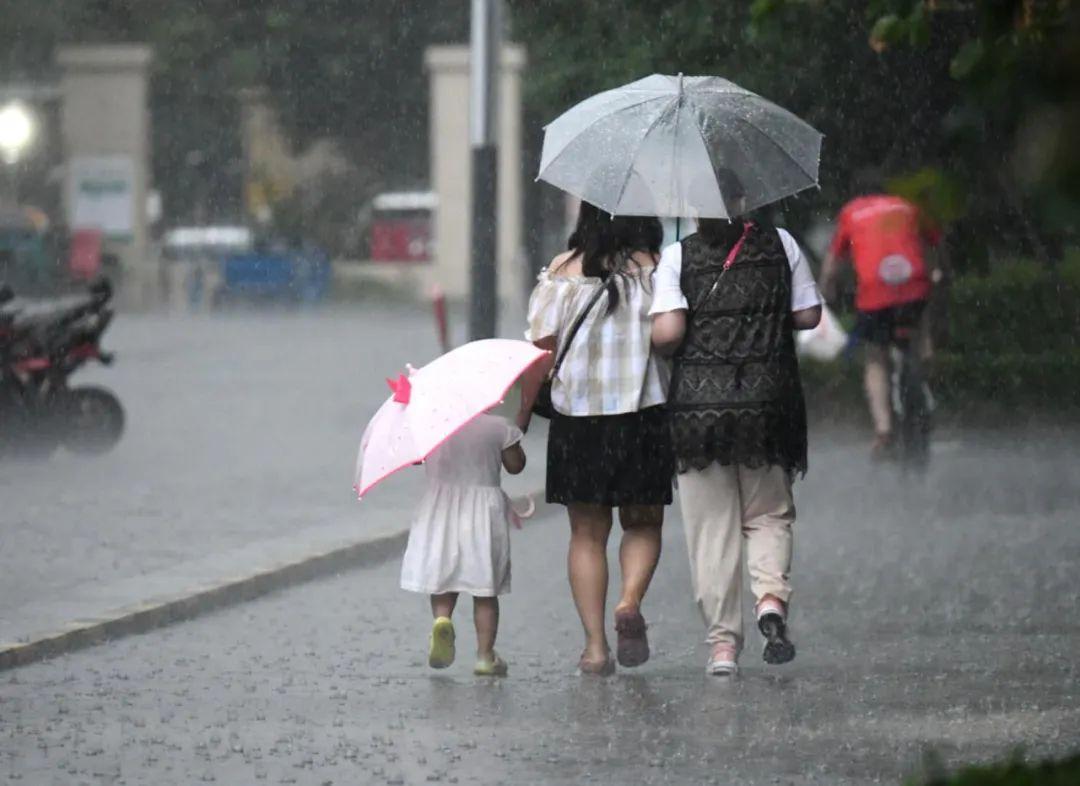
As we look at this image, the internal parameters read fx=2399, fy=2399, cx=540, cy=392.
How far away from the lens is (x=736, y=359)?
7.59 metres

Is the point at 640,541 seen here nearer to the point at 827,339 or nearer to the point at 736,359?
the point at 736,359

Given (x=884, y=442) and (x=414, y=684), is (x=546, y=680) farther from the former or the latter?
(x=884, y=442)

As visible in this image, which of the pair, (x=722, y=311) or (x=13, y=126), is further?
(x=13, y=126)

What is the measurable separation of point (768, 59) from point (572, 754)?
1199 centimetres

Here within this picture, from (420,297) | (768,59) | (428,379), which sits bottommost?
(420,297)

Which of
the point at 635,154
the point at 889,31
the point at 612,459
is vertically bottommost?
A: the point at 612,459

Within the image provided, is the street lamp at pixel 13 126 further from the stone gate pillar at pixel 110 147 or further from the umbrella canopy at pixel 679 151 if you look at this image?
the umbrella canopy at pixel 679 151

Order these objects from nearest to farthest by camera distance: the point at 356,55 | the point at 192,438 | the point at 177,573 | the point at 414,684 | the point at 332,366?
the point at 414,684 < the point at 177,573 < the point at 192,438 < the point at 332,366 < the point at 356,55

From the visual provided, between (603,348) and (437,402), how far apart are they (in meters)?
0.56

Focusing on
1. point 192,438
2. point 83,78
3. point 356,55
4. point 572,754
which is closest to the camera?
point 572,754

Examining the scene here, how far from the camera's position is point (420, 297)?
47.6 metres

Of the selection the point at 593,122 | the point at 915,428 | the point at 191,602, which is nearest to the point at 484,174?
the point at 915,428

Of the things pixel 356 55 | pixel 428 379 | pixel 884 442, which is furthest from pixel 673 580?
pixel 356 55

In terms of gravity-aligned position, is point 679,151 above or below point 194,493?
above
